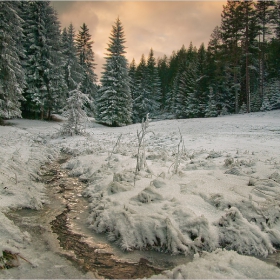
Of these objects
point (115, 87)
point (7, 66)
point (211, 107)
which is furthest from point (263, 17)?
point (7, 66)

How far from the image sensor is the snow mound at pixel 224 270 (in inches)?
107

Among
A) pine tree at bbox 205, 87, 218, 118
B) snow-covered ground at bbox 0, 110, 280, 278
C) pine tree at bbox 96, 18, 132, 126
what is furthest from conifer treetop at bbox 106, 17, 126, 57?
snow-covered ground at bbox 0, 110, 280, 278

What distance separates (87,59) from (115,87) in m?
10.9

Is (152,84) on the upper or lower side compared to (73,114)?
upper

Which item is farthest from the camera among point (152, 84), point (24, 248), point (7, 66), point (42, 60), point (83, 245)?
point (152, 84)

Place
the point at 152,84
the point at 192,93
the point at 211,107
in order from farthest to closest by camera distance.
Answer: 1. the point at 152,84
2. the point at 192,93
3. the point at 211,107

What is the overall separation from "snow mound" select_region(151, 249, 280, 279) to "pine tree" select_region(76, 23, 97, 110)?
3229 cm

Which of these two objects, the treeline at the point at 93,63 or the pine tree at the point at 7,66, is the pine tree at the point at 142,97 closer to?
the treeline at the point at 93,63

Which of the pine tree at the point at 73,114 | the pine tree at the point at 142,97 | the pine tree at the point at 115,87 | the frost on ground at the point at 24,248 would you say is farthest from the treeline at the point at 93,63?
the frost on ground at the point at 24,248

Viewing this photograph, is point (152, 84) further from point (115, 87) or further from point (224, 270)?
point (224, 270)

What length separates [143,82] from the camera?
4184 cm

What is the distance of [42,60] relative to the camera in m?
24.5

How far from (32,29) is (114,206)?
85.8ft

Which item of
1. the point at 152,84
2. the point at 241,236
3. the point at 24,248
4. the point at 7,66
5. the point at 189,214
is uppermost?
the point at 152,84
